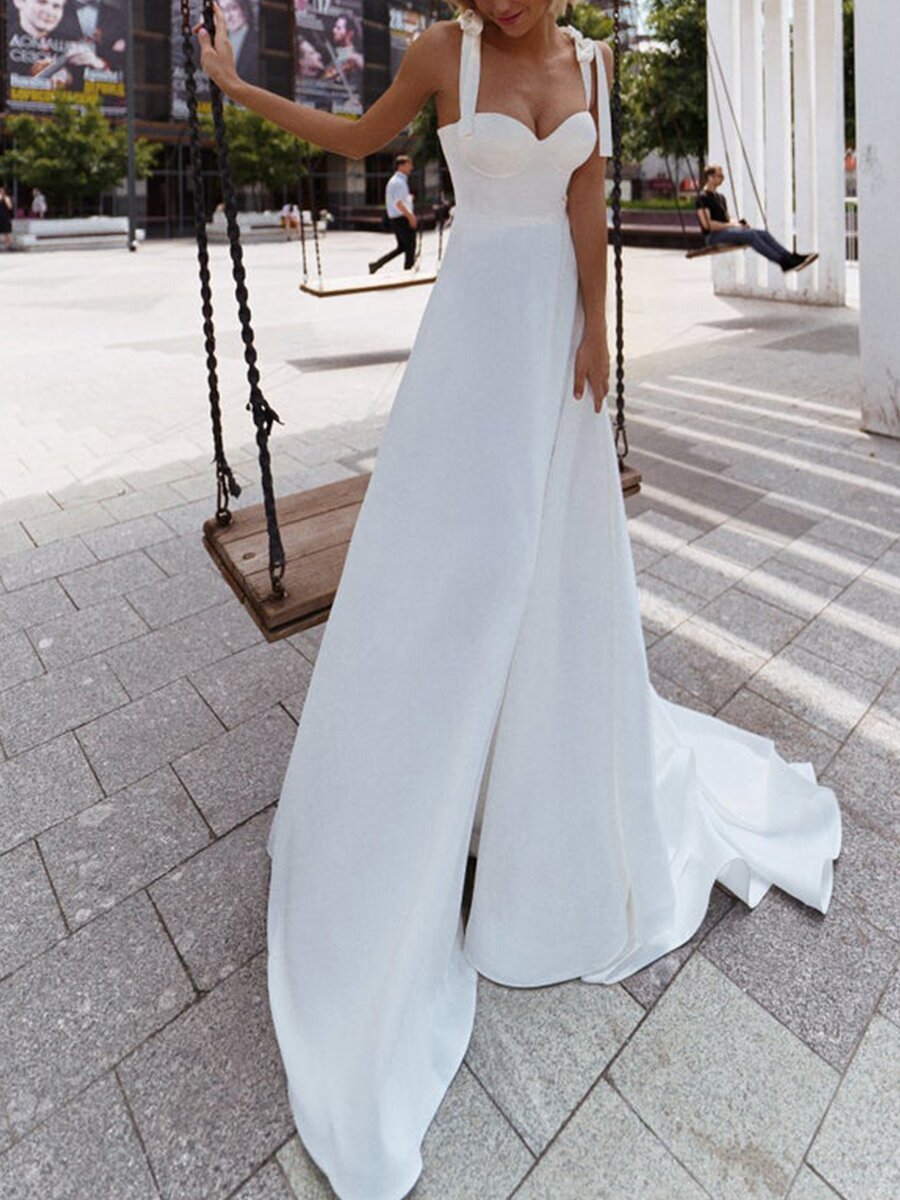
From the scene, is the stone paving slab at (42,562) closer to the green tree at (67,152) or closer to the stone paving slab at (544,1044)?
the stone paving slab at (544,1044)

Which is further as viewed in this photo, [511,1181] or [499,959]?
[499,959]

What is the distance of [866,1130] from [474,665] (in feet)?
3.49

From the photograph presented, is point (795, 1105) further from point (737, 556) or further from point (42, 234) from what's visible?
point (42, 234)

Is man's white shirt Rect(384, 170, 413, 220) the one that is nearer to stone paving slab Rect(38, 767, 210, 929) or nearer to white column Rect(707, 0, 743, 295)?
white column Rect(707, 0, 743, 295)

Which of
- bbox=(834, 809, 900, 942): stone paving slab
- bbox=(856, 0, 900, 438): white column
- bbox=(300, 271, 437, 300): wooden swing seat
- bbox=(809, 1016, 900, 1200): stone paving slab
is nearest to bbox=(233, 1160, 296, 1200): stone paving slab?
bbox=(809, 1016, 900, 1200): stone paving slab

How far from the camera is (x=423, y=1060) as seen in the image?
154 centimetres

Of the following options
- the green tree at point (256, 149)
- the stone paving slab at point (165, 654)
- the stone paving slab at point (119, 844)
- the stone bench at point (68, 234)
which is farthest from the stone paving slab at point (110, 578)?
the green tree at point (256, 149)

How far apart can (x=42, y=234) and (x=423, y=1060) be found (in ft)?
101

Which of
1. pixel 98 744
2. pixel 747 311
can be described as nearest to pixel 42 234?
pixel 747 311

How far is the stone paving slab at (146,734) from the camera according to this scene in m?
2.60

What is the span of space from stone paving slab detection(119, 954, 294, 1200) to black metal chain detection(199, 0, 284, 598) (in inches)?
34.7

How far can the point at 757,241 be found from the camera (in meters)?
10.1

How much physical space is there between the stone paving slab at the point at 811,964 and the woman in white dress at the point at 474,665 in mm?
182

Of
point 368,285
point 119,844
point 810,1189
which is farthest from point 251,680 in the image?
point 368,285
